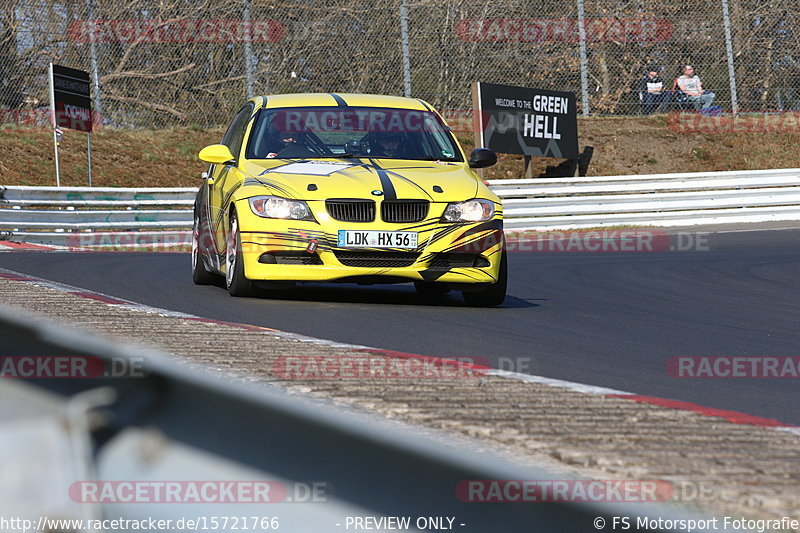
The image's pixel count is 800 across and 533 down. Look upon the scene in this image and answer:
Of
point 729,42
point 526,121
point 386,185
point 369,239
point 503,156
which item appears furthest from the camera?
point 503,156

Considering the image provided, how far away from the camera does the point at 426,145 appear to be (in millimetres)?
9711

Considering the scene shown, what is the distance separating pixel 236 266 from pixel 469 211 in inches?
66.7

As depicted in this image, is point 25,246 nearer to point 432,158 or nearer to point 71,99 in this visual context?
point 71,99

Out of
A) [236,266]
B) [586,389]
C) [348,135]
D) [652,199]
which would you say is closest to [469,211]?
[348,135]

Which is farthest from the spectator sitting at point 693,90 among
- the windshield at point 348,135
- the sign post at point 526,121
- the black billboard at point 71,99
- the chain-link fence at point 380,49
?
the windshield at point 348,135

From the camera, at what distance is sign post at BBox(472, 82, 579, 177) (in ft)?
75.8

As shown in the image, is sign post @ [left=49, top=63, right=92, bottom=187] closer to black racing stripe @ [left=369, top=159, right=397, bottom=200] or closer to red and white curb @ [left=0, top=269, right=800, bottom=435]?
black racing stripe @ [left=369, top=159, right=397, bottom=200]

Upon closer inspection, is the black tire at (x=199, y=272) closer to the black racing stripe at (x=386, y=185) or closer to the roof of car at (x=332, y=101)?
the roof of car at (x=332, y=101)

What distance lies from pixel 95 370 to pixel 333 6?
22.0 m

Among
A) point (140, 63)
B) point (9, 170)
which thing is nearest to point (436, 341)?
point (9, 170)

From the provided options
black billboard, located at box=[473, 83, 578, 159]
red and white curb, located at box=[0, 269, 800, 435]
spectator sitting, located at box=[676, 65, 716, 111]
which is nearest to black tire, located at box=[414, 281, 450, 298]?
red and white curb, located at box=[0, 269, 800, 435]

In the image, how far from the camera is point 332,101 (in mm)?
10078

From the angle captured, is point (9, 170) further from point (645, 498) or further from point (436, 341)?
point (645, 498)

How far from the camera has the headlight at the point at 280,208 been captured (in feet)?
Answer: 27.7
